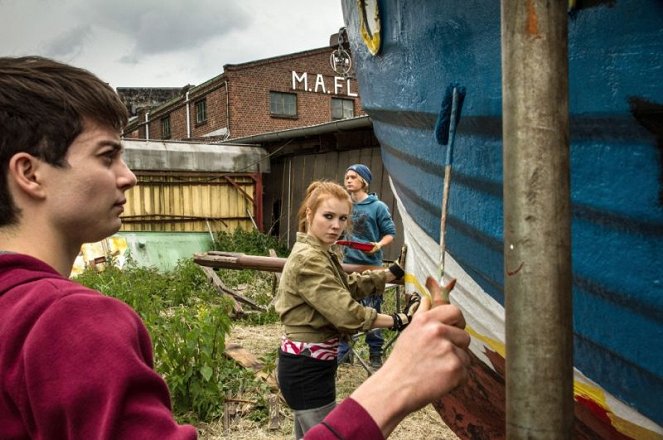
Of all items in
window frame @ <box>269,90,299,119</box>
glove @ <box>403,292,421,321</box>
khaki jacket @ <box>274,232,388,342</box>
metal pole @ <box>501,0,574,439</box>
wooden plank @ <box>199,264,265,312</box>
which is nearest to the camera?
metal pole @ <box>501,0,574,439</box>

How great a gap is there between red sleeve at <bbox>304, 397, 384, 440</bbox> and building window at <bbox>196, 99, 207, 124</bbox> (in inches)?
719

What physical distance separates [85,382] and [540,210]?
22.9 inches

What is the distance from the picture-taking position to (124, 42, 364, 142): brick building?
17.1m

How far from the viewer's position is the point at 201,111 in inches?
731

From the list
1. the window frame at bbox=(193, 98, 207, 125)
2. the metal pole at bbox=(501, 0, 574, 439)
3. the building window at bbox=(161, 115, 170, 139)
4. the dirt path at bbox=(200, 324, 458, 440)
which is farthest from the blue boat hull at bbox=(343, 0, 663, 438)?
the building window at bbox=(161, 115, 170, 139)

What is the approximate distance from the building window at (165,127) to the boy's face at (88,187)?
2055 cm

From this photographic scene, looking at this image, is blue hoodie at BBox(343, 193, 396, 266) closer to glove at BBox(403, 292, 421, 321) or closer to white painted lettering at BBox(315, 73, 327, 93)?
glove at BBox(403, 292, 421, 321)

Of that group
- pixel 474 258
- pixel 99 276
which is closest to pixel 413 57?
pixel 474 258

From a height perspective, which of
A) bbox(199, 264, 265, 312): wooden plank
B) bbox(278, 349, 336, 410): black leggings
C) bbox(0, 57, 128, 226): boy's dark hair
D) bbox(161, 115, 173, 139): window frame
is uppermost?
bbox(161, 115, 173, 139): window frame

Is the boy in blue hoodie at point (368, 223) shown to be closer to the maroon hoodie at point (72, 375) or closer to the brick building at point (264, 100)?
the maroon hoodie at point (72, 375)

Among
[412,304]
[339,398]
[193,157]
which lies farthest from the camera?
[193,157]

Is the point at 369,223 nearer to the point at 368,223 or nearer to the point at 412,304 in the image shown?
the point at 368,223

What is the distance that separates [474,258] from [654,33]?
89 cm

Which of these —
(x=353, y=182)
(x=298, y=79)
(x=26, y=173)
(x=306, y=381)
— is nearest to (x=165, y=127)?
(x=298, y=79)
